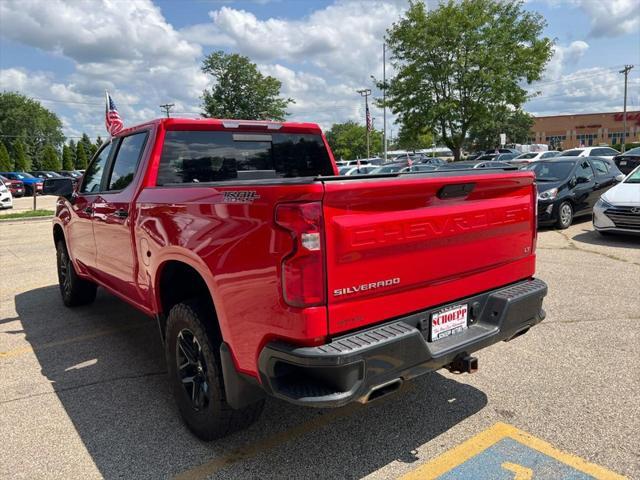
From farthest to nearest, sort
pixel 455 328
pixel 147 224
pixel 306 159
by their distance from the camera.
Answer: pixel 306 159
pixel 147 224
pixel 455 328

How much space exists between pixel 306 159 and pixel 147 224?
1585 millimetres

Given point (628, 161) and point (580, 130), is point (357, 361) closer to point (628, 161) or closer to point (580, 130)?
point (628, 161)

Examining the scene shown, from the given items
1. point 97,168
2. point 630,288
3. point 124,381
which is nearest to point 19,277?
point 97,168

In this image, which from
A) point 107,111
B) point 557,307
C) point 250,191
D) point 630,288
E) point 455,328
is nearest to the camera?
point 250,191

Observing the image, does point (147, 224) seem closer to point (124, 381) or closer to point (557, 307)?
point (124, 381)

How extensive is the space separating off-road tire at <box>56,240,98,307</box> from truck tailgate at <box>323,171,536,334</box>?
4492 millimetres

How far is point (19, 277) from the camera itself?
798 centimetres

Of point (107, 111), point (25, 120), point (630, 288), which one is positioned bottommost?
point (630, 288)

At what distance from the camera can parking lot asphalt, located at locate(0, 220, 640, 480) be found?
9.17 feet

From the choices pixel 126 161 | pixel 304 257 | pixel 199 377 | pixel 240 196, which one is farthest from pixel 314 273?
pixel 126 161

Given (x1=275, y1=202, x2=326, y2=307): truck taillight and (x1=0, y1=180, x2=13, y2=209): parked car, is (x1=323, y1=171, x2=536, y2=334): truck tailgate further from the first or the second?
(x1=0, y1=180, x2=13, y2=209): parked car

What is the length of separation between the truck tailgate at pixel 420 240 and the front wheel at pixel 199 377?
0.89 metres

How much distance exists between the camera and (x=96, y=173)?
492 cm

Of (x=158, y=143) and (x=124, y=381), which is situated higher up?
(x=158, y=143)
